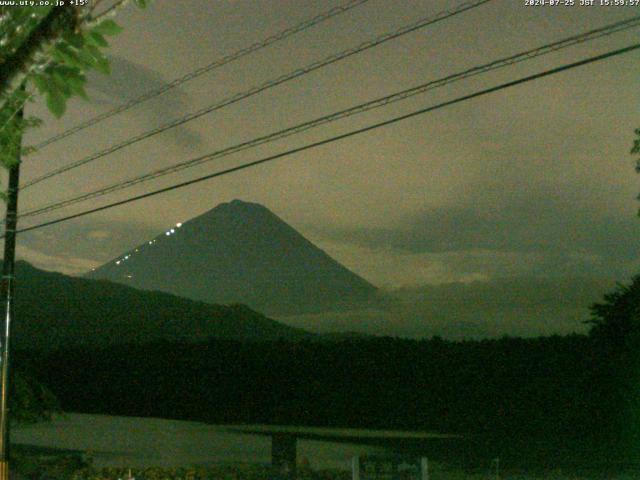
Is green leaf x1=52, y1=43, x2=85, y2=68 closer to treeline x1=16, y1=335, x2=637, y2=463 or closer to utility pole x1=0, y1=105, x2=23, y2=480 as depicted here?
utility pole x1=0, y1=105, x2=23, y2=480

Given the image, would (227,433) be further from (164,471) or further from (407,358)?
(164,471)

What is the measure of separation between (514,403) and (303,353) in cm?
970

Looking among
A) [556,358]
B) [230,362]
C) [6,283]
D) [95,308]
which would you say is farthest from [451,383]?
[95,308]

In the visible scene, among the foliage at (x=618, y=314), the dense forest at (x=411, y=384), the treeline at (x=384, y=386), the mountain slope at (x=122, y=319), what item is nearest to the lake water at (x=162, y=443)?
the dense forest at (x=411, y=384)

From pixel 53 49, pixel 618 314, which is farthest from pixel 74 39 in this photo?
pixel 618 314

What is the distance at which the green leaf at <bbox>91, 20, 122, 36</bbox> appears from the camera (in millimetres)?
4164

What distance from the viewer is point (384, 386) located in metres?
35.9

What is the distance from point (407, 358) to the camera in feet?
113

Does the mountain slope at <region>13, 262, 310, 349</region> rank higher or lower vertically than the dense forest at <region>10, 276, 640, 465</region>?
higher

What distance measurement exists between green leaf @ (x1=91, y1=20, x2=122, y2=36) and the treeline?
1913cm

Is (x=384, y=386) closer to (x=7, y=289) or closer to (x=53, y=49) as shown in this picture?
(x=7, y=289)

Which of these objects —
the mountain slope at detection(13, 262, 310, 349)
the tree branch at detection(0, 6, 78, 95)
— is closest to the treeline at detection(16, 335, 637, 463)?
the tree branch at detection(0, 6, 78, 95)

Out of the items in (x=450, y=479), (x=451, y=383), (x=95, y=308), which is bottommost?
(x=450, y=479)

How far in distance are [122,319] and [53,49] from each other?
87.3 meters
